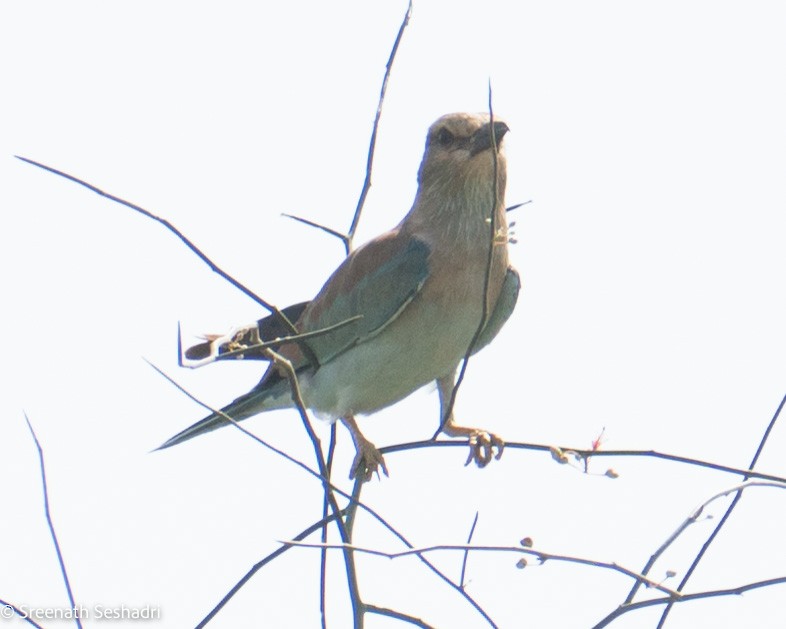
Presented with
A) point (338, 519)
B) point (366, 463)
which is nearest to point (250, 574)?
point (338, 519)

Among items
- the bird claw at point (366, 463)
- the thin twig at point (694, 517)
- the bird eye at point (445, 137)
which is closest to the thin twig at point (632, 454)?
the thin twig at point (694, 517)

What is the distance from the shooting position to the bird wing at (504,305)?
541cm

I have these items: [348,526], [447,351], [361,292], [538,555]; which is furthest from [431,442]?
[361,292]

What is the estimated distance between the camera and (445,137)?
18.9ft

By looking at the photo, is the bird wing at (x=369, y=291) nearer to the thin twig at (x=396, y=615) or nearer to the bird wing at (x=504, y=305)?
the bird wing at (x=504, y=305)

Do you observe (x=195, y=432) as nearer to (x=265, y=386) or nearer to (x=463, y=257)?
(x=265, y=386)

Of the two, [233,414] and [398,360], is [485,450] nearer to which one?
[398,360]

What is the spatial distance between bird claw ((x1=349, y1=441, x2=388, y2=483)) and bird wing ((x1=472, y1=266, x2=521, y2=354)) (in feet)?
2.19

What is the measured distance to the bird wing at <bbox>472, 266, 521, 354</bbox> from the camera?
541cm

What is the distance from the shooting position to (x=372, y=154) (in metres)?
3.73

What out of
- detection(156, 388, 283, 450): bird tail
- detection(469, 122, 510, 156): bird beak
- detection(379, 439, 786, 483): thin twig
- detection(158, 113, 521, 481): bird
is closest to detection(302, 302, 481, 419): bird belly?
detection(158, 113, 521, 481): bird

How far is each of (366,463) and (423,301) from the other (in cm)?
77

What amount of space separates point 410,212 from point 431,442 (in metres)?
2.71

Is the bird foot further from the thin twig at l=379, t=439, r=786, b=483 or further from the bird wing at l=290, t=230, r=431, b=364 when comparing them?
the thin twig at l=379, t=439, r=786, b=483
